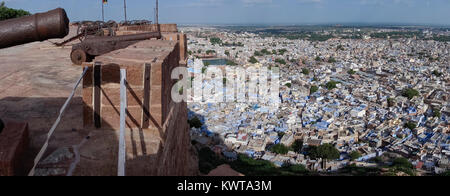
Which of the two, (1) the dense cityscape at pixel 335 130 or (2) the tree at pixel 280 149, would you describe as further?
(2) the tree at pixel 280 149

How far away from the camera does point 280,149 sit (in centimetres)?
1237

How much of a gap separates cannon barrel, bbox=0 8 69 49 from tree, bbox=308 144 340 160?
11076 mm

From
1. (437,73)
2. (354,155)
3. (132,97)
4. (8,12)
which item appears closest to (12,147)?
(132,97)

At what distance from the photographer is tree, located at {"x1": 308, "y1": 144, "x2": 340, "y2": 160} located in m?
11.8

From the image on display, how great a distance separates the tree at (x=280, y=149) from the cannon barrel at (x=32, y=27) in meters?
11.0

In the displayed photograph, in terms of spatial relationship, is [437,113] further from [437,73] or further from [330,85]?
[437,73]

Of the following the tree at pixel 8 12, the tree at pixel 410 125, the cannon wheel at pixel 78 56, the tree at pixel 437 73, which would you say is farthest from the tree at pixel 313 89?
the cannon wheel at pixel 78 56

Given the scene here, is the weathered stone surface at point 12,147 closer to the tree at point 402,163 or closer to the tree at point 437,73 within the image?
the tree at point 402,163

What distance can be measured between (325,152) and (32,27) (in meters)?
11.2

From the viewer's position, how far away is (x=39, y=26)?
1.94 metres

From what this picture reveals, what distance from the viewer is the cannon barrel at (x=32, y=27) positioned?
1.93 metres

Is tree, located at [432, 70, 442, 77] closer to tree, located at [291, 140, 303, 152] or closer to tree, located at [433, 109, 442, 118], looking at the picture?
tree, located at [433, 109, 442, 118]
